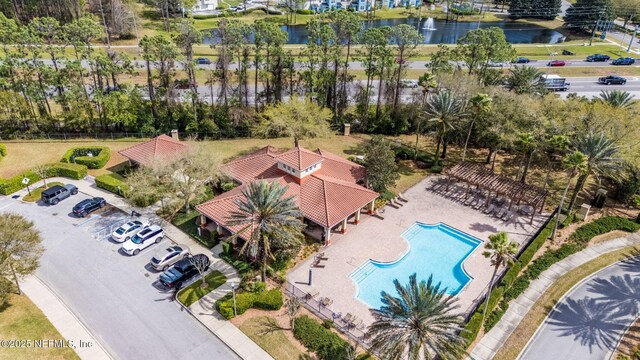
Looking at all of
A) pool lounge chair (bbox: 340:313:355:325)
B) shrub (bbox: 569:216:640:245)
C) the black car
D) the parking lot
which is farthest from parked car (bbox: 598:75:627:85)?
the black car

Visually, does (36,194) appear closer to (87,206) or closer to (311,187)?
(87,206)

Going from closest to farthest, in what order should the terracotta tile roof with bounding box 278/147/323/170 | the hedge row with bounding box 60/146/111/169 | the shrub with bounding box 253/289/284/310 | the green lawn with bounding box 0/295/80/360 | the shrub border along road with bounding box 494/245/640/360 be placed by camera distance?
the green lawn with bounding box 0/295/80/360 → the shrub border along road with bounding box 494/245/640/360 → the shrub with bounding box 253/289/284/310 → the terracotta tile roof with bounding box 278/147/323/170 → the hedge row with bounding box 60/146/111/169

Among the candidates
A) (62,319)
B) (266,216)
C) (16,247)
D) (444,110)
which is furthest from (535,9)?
(62,319)

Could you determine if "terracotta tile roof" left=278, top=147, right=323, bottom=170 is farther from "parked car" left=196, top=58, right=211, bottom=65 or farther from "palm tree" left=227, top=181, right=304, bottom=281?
"parked car" left=196, top=58, right=211, bottom=65

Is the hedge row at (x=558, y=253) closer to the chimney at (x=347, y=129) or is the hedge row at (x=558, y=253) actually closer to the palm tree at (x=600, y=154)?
the palm tree at (x=600, y=154)

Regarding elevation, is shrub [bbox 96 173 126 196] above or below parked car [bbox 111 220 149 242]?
above

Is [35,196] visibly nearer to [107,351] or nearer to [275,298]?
[107,351]
